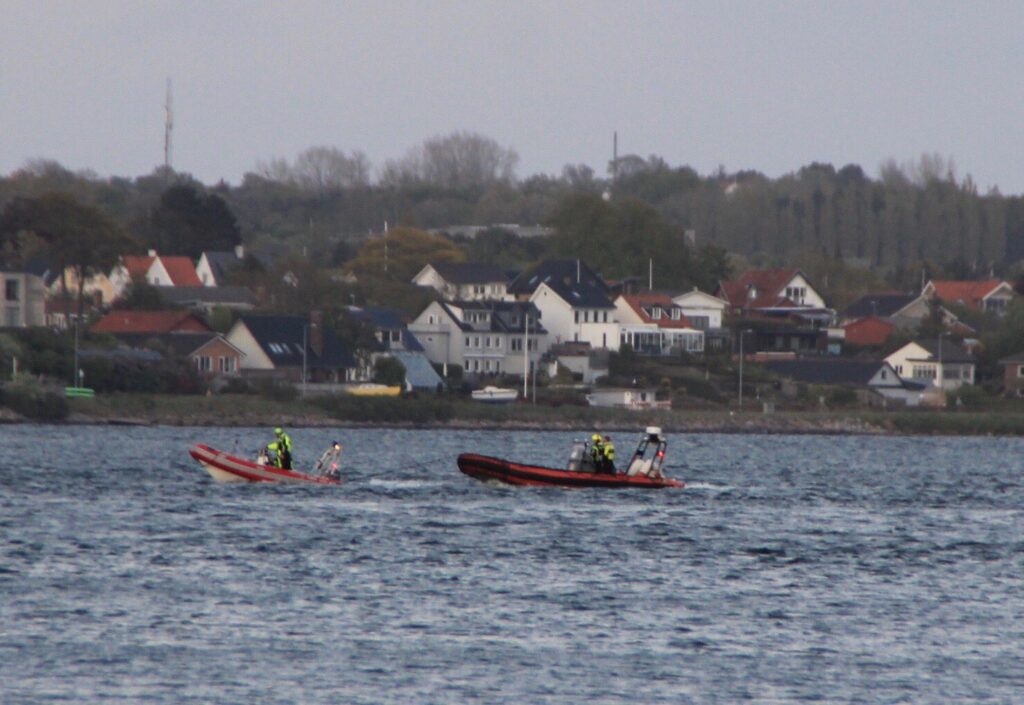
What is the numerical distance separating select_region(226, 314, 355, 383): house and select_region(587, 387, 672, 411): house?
12.8 m

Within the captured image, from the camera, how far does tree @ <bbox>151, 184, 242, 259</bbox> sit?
14112 centimetres

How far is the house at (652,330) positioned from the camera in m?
118

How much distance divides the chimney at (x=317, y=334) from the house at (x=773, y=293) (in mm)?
43147

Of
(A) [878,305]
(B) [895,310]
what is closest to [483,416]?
(B) [895,310]

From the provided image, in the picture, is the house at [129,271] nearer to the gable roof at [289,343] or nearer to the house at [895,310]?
the gable roof at [289,343]

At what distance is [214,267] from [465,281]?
17.6 meters

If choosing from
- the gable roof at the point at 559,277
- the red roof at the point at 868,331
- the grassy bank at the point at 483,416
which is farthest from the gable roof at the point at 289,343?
the red roof at the point at 868,331

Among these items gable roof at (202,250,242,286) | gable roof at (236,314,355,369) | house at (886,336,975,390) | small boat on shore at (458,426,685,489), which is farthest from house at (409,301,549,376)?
small boat on shore at (458,426,685,489)

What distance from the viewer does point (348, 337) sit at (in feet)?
339

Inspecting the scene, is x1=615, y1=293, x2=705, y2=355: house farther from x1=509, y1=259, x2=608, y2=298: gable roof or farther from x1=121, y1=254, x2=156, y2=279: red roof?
x1=121, y1=254, x2=156, y2=279: red roof

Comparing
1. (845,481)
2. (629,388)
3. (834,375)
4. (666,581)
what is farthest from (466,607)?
(834,375)

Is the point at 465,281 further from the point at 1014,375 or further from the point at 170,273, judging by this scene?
the point at 1014,375

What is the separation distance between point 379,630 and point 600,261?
109 metres

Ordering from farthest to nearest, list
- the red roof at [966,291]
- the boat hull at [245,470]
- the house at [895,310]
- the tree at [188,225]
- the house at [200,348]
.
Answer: the red roof at [966,291] < the tree at [188,225] < the house at [895,310] < the house at [200,348] < the boat hull at [245,470]
